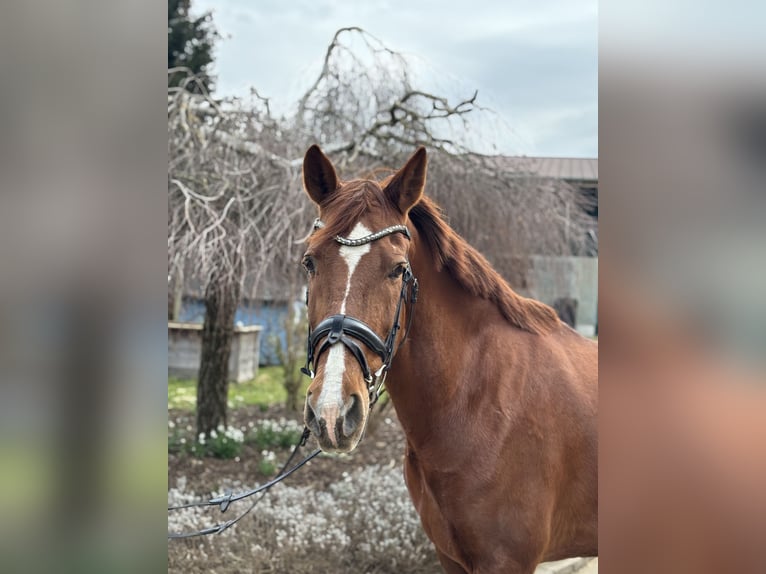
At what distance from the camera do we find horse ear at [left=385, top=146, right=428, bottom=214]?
6.29ft

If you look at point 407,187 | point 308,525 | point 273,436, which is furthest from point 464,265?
point 273,436

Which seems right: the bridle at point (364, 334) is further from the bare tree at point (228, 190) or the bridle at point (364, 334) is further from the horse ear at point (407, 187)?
the bare tree at point (228, 190)

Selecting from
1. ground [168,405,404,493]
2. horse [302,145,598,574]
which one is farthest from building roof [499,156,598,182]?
horse [302,145,598,574]

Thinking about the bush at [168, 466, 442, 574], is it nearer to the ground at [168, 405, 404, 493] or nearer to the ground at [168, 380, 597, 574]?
the ground at [168, 380, 597, 574]

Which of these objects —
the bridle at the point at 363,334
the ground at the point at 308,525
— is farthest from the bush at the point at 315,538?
the bridle at the point at 363,334

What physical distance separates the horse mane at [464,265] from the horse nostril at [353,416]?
69 centimetres

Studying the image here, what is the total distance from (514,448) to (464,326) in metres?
0.47

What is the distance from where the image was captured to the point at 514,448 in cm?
205

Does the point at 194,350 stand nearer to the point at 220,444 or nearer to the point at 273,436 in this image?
the point at 273,436

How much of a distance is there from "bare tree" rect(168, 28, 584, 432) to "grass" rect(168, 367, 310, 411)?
5.81ft

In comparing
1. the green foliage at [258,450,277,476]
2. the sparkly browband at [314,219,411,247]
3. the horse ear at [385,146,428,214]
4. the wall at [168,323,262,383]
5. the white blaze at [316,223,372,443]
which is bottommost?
the green foliage at [258,450,277,476]

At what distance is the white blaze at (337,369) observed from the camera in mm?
1532
